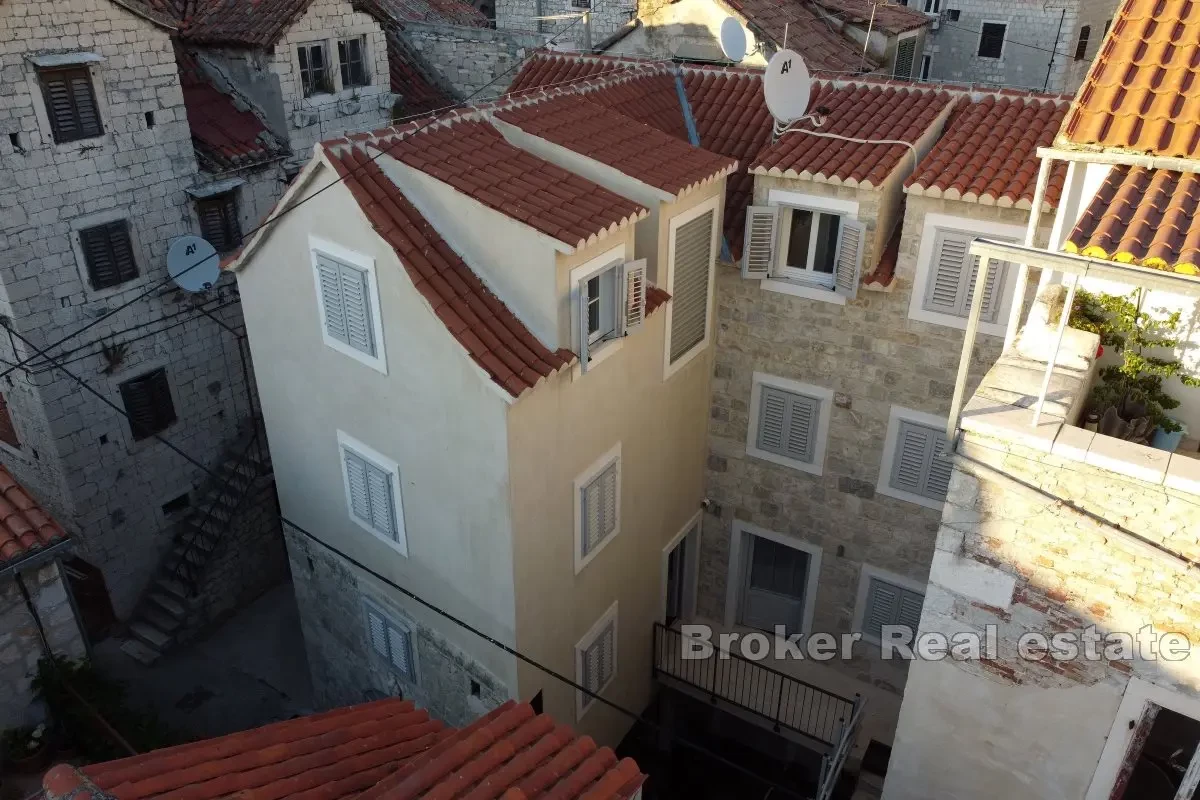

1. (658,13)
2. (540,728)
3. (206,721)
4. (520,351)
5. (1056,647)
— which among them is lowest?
(206,721)

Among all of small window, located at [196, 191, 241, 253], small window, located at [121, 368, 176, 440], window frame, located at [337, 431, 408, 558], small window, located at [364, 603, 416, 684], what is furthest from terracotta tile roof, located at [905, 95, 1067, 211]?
small window, located at [121, 368, 176, 440]

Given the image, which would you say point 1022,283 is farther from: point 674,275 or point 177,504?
point 177,504

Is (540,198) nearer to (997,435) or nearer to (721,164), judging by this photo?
(721,164)

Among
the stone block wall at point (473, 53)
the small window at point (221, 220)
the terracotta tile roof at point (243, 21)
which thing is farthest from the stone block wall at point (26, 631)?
the stone block wall at point (473, 53)

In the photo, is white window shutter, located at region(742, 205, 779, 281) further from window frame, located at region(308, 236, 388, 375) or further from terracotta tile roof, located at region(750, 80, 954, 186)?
window frame, located at region(308, 236, 388, 375)

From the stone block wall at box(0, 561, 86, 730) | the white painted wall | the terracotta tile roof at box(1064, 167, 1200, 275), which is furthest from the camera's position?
the white painted wall

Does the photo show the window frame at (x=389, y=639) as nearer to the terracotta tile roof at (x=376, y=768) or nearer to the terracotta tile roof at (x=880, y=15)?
the terracotta tile roof at (x=376, y=768)

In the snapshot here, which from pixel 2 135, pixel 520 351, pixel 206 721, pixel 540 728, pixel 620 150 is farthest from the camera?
pixel 206 721

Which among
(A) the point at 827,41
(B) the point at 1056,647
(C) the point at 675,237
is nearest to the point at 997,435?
(B) the point at 1056,647
